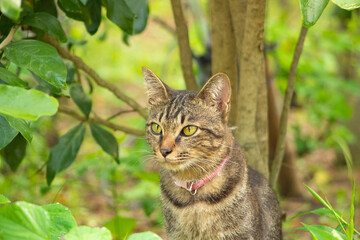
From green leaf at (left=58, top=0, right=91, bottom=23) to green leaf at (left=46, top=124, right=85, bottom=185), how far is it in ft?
2.94

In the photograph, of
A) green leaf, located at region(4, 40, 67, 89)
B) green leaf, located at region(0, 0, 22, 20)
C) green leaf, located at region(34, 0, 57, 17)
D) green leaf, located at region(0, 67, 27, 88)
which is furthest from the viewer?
green leaf, located at region(34, 0, 57, 17)

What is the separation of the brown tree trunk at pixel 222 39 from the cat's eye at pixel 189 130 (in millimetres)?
787

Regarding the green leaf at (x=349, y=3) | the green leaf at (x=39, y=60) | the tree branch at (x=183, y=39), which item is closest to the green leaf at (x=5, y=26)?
the green leaf at (x=39, y=60)

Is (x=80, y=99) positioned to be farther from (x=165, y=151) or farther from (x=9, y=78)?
(x=9, y=78)

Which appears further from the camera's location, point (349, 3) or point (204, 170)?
point (204, 170)

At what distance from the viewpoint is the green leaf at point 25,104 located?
4.35 ft

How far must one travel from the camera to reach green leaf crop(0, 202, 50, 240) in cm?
135

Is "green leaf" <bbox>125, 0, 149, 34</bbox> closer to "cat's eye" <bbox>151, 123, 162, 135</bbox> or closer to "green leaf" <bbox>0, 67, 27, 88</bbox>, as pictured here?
"cat's eye" <bbox>151, 123, 162, 135</bbox>

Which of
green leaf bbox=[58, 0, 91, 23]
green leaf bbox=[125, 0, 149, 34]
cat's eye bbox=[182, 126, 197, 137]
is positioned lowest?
cat's eye bbox=[182, 126, 197, 137]

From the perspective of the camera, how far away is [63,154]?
2.95 metres

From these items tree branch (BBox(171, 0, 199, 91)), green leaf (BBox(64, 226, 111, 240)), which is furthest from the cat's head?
green leaf (BBox(64, 226, 111, 240))

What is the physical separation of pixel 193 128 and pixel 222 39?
2.91 feet

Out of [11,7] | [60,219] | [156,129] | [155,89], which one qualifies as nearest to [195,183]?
[156,129]

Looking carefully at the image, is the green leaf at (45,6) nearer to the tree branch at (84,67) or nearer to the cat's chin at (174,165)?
the tree branch at (84,67)
